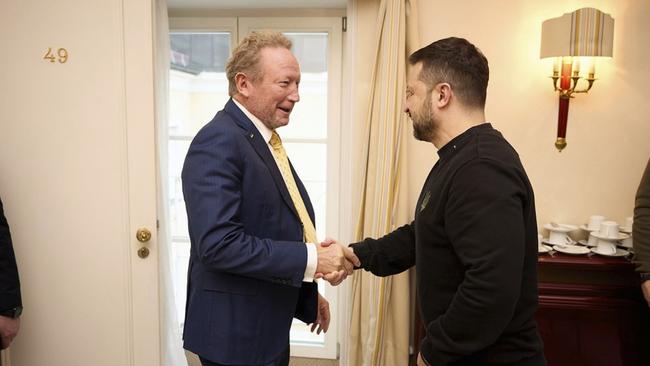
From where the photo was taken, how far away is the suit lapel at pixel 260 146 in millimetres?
1488

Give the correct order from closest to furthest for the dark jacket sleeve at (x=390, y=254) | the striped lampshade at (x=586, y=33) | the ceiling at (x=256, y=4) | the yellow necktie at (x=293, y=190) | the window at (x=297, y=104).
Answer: the yellow necktie at (x=293, y=190)
the dark jacket sleeve at (x=390, y=254)
the striped lampshade at (x=586, y=33)
the ceiling at (x=256, y=4)
the window at (x=297, y=104)

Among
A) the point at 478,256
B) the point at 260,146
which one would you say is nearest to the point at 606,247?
the point at 478,256

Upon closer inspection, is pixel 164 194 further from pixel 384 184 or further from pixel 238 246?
pixel 238 246

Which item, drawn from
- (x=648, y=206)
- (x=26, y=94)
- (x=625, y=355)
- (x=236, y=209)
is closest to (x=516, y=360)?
(x=236, y=209)

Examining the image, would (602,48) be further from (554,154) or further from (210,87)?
(210,87)

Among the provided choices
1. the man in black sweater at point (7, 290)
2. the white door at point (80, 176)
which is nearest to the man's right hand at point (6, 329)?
the man in black sweater at point (7, 290)

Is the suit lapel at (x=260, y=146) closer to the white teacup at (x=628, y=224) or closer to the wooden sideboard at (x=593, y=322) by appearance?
the wooden sideboard at (x=593, y=322)

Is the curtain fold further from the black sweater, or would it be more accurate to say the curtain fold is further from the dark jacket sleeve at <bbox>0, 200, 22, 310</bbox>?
the black sweater

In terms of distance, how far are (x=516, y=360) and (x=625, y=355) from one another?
132cm

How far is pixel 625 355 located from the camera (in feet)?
7.41

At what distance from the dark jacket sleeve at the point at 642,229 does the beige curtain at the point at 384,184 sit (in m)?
0.97

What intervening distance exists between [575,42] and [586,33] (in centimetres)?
6

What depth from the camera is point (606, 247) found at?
2268 millimetres

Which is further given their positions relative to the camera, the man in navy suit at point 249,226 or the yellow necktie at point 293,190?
the yellow necktie at point 293,190
